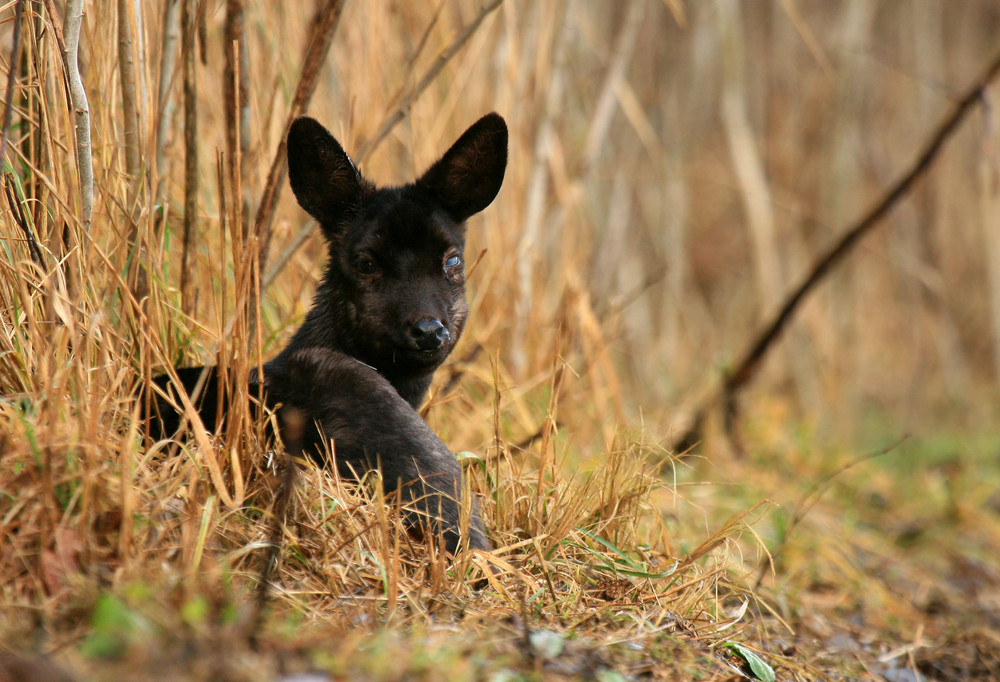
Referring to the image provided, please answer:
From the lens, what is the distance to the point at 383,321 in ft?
9.77

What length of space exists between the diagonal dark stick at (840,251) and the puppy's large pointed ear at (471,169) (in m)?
1.43

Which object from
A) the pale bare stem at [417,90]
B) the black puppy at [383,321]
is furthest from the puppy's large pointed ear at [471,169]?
the pale bare stem at [417,90]

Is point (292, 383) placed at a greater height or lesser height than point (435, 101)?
lesser

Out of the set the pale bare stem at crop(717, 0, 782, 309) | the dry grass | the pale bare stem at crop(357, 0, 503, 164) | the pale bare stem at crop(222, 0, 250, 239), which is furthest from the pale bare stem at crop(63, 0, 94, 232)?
the pale bare stem at crop(717, 0, 782, 309)

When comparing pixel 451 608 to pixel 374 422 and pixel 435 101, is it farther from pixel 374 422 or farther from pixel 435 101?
pixel 435 101

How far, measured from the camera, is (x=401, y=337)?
2932 mm

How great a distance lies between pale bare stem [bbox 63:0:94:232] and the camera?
2793 mm

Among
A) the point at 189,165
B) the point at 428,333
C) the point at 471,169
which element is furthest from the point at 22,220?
the point at 471,169

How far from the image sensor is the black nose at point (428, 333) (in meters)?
2.89

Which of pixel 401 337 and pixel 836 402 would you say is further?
pixel 836 402

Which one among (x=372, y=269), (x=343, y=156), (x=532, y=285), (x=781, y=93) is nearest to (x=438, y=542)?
(x=372, y=269)

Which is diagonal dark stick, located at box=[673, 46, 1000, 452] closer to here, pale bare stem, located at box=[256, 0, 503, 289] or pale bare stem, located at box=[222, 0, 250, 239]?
pale bare stem, located at box=[256, 0, 503, 289]

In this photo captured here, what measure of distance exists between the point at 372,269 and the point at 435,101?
230 cm

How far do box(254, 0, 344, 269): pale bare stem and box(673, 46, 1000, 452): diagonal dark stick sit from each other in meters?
1.93
